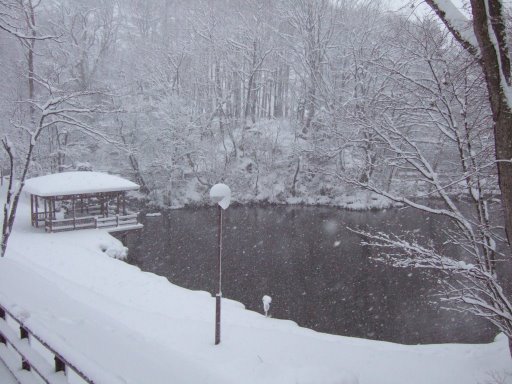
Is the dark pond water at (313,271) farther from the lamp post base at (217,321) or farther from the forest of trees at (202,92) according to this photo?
the forest of trees at (202,92)

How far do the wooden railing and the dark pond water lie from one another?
1403 mm

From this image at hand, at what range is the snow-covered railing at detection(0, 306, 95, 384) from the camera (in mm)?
3119

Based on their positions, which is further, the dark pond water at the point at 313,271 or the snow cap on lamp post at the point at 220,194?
the dark pond water at the point at 313,271

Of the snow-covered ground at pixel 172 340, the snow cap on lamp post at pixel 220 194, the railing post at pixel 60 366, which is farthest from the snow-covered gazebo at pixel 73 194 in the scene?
the railing post at pixel 60 366

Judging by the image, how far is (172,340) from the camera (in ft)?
33.0

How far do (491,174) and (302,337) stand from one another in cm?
660

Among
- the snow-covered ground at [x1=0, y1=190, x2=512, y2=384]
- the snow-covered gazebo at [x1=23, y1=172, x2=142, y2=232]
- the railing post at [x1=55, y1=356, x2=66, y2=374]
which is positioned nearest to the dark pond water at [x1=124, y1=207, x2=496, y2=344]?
the snow-covered gazebo at [x1=23, y1=172, x2=142, y2=232]

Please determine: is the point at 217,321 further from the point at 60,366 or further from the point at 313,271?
the point at 313,271

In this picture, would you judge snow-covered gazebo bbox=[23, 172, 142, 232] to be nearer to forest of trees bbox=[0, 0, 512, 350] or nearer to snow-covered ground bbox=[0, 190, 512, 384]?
snow-covered ground bbox=[0, 190, 512, 384]

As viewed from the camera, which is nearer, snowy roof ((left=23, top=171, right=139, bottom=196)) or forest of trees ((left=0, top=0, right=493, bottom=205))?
snowy roof ((left=23, top=171, right=139, bottom=196))

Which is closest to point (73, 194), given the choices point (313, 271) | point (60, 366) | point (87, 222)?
point (87, 222)

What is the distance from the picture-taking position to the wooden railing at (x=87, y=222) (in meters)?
22.3

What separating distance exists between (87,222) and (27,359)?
2243 centimetres

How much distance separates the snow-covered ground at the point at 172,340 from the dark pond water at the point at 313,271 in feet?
7.76
